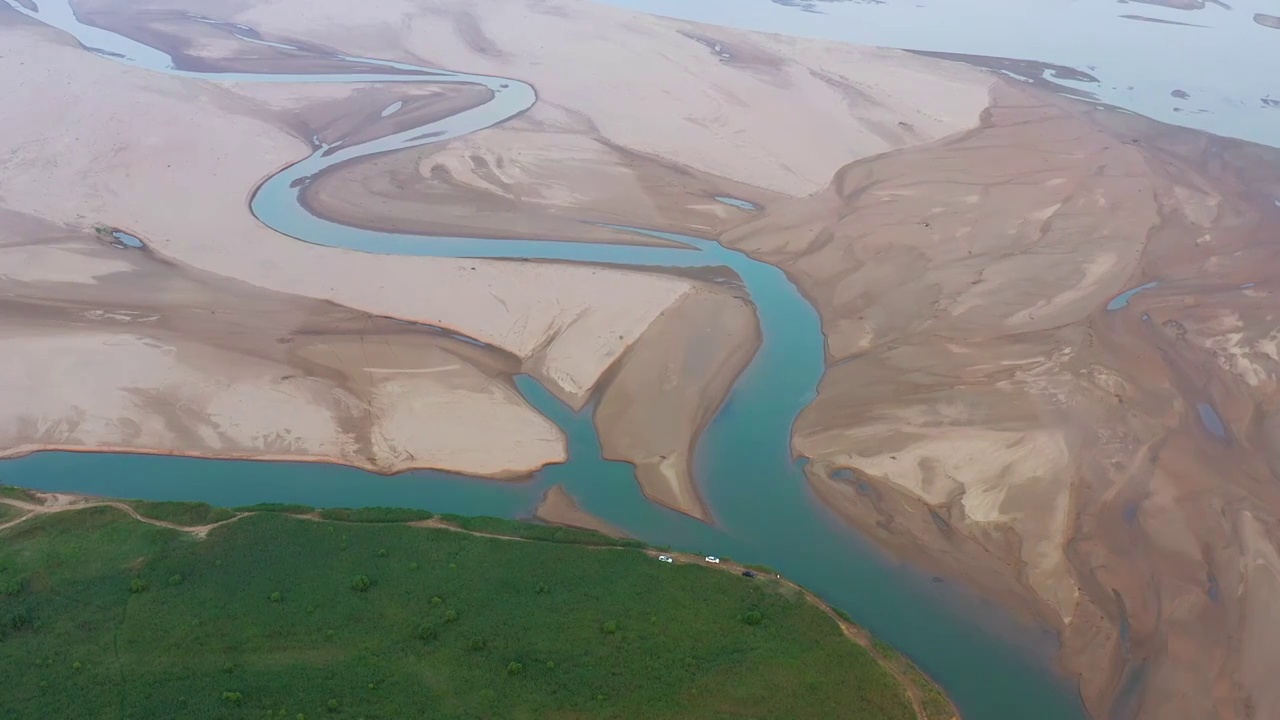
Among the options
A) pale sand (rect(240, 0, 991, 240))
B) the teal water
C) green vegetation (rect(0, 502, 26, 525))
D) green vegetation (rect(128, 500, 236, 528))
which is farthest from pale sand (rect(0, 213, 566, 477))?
the teal water

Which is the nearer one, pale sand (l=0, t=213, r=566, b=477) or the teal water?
pale sand (l=0, t=213, r=566, b=477)

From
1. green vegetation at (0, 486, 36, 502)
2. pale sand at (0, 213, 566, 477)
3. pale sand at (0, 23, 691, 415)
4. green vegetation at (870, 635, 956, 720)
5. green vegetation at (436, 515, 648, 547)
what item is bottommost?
green vegetation at (870, 635, 956, 720)

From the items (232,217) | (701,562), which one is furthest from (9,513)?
(232,217)

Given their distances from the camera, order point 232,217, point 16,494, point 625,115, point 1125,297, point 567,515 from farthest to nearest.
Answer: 1. point 625,115
2. point 232,217
3. point 1125,297
4. point 567,515
5. point 16,494

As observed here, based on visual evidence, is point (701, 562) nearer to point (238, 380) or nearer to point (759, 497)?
point (759, 497)

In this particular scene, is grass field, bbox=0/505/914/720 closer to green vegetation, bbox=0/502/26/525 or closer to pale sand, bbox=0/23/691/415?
green vegetation, bbox=0/502/26/525

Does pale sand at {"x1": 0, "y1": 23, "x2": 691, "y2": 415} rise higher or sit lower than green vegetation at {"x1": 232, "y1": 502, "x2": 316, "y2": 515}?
higher

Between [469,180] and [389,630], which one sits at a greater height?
[469,180]
